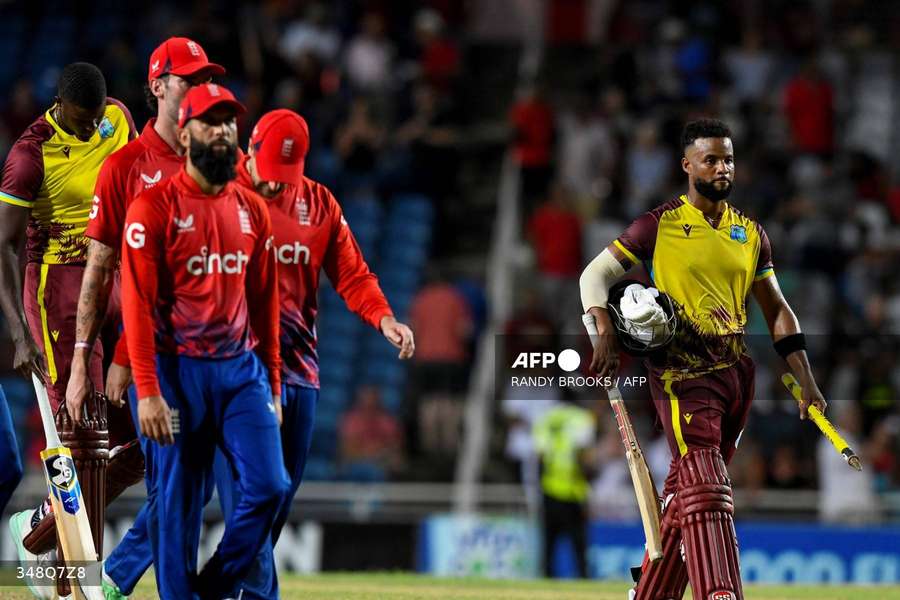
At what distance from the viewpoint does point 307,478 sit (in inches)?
706

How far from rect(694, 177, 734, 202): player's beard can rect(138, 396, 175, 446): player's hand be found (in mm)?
3239

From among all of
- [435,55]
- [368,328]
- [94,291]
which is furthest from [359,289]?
[435,55]

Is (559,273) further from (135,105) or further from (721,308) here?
(721,308)

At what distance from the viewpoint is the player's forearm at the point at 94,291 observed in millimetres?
8398

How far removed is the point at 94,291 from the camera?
8.40 meters

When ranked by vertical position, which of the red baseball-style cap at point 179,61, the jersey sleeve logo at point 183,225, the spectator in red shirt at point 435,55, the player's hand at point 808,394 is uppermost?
the spectator in red shirt at point 435,55

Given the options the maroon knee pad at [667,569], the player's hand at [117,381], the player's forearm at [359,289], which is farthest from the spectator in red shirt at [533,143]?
the player's hand at [117,381]

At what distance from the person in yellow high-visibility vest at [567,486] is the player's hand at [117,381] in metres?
8.67

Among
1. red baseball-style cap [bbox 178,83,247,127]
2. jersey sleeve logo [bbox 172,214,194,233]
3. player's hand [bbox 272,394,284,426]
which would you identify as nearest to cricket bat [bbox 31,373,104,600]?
player's hand [bbox 272,394,284,426]

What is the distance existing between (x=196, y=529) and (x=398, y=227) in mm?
12828

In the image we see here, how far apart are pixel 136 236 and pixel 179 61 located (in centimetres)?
141

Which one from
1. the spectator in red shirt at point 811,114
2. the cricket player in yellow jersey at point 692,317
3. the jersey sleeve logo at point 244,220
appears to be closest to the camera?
the jersey sleeve logo at point 244,220

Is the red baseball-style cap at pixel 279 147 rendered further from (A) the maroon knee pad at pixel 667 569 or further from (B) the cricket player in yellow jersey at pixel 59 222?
(A) the maroon knee pad at pixel 667 569

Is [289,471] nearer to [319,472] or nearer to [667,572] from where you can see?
[667,572]
